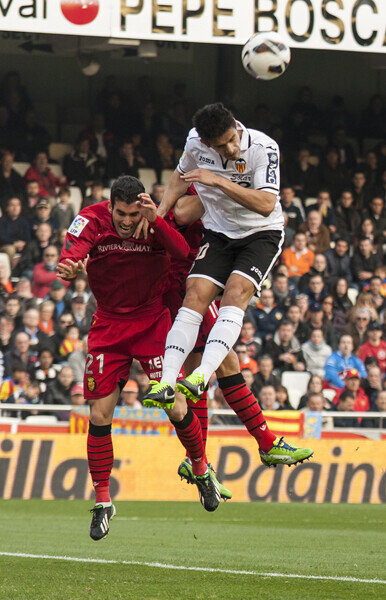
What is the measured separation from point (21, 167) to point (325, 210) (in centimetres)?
528

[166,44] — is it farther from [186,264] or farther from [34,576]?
[34,576]

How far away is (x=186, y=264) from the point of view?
8.80 meters

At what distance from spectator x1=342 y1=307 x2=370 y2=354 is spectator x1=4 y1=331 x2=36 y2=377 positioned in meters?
5.11

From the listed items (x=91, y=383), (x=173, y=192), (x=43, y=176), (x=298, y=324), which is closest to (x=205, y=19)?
(x=43, y=176)

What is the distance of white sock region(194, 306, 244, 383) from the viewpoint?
A: 779cm

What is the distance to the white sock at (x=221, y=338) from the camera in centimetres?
779

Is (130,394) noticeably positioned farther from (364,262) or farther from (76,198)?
(364,262)

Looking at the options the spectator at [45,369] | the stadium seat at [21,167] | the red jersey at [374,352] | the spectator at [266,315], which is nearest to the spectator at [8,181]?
the stadium seat at [21,167]

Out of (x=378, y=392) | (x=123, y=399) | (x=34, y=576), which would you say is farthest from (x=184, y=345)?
(x=378, y=392)

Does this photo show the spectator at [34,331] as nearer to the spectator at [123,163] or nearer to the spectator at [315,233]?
the spectator at [123,163]

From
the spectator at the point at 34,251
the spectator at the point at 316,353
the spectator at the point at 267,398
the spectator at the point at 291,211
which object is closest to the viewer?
the spectator at the point at 267,398

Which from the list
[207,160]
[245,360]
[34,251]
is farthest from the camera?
[34,251]

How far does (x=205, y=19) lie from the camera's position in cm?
1705

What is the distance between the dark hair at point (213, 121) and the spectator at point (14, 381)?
8.53 m
